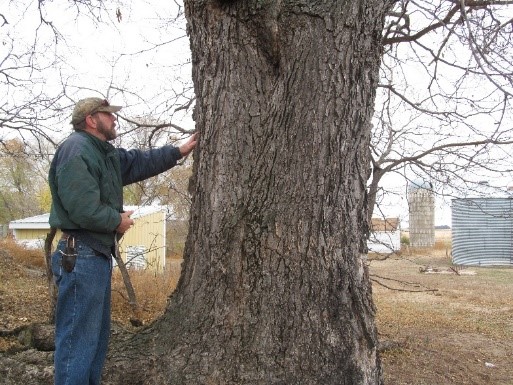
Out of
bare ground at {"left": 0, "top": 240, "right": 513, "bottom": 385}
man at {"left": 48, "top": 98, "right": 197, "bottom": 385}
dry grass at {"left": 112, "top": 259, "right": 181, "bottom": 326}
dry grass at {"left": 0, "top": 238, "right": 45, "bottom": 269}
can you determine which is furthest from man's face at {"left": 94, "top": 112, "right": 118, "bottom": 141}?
dry grass at {"left": 0, "top": 238, "right": 45, "bottom": 269}

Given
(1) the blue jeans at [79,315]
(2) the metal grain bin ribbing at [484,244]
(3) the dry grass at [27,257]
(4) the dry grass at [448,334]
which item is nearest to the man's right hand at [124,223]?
(1) the blue jeans at [79,315]

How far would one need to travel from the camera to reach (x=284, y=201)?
295 centimetres

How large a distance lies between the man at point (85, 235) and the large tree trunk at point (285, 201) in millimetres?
503

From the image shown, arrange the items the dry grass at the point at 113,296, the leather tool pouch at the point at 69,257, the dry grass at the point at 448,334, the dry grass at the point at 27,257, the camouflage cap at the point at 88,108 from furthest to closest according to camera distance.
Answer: the dry grass at the point at 27,257 < the dry grass at the point at 113,296 < the dry grass at the point at 448,334 < the camouflage cap at the point at 88,108 < the leather tool pouch at the point at 69,257

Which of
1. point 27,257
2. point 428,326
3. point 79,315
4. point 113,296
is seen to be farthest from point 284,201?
point 27,257

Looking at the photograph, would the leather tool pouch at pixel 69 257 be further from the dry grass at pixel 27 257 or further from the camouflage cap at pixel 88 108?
the dry grass at pixel 27 257

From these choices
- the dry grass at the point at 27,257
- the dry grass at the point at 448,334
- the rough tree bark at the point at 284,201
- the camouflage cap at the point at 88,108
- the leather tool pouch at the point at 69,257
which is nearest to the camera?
the rough tree bark at the point at 284,201

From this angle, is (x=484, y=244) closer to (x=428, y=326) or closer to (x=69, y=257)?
(x=428, y=326)

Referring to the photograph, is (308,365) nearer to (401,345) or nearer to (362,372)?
(362,372)

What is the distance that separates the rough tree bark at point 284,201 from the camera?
2945 millimetres

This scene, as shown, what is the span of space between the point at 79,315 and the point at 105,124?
46.8 inches

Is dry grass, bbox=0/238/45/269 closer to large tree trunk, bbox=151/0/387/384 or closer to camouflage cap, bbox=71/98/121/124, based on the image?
camouflage cap, bbox=71/98/121/124

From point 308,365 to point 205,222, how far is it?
3.29 feet

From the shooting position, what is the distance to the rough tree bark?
2.95 m
